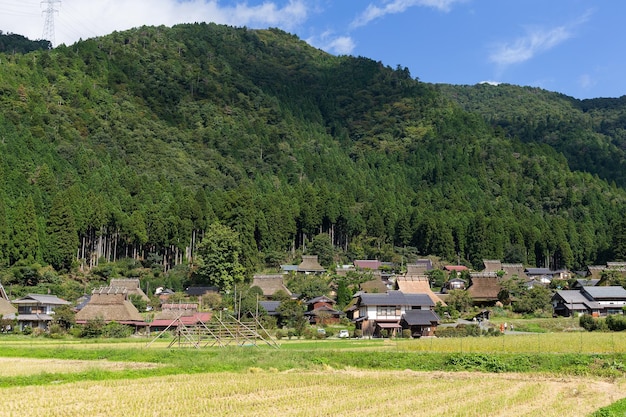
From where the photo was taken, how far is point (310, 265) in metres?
67.1

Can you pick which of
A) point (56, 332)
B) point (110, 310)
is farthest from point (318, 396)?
point (110, 310)

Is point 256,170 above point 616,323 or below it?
above

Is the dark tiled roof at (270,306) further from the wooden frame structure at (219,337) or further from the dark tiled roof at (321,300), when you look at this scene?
the wooden frame structure at (219,337)

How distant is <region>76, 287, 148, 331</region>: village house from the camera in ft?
148

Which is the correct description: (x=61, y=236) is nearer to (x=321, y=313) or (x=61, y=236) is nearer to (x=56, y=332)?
(x=56, y=332)

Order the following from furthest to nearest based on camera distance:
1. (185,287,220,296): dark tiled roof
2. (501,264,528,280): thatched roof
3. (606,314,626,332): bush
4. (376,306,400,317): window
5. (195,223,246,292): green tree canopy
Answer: (501,264,528,280): thatched roof < (195,223,246,292): green tree canopy < (185,287,220,296): dark tiled roof < (376,306,400,317): window < (606,314,626,332): bush

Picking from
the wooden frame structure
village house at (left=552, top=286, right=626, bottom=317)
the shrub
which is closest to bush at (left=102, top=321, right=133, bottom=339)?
the shrub

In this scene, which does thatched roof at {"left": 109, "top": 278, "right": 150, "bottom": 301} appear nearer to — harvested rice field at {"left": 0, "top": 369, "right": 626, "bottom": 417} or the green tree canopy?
the green tree canopy

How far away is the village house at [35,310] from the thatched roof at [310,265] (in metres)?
24.8

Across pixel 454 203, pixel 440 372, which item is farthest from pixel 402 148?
pixel 440 372

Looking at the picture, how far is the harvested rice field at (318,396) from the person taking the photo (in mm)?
17188

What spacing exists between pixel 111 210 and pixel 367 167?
55.5 metres

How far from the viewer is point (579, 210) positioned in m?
93.6

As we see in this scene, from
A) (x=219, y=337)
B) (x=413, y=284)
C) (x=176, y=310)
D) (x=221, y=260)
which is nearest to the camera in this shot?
(x=219, y=337)
